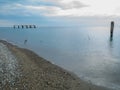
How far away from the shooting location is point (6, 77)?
52.8 feet

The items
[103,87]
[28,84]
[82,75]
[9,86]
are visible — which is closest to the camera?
[9,86]

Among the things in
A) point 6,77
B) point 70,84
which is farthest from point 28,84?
point 70,84

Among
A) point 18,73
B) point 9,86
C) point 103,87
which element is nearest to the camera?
point 9,86

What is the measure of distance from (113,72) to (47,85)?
41.1 ft

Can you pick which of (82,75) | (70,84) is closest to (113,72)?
(82,75)

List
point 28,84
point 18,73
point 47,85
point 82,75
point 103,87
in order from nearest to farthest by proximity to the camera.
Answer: point 28,84
point 47,85
point 18,73
point 103,87
point 82,75

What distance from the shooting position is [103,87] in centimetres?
2042

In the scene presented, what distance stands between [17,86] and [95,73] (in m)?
13.3

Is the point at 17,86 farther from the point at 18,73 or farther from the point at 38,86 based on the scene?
the point at 18,73

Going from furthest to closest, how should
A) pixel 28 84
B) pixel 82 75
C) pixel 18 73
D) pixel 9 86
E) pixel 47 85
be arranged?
pixel 82 75 → pixel 18 73 → pixel 47 85 → pixel 28 84 → pixel 9 86

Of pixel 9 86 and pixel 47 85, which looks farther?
pixel 47 85

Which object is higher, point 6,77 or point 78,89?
point 6,77

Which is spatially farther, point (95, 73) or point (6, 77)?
point (95, 73)

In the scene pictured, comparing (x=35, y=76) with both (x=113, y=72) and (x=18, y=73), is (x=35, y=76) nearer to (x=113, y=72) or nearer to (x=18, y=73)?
(x=18, y=73)
